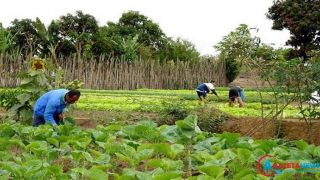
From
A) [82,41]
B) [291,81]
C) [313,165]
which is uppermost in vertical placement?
[82,41]

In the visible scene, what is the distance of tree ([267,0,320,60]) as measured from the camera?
89.0 ft

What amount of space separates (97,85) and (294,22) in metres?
10.4

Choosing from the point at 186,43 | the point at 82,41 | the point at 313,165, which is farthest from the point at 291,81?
the point at 186,43

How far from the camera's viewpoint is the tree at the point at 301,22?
27.1 metres

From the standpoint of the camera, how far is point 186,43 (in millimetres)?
46844

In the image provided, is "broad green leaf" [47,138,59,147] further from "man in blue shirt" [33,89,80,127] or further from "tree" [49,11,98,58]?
"tree" [49,11,98,58]

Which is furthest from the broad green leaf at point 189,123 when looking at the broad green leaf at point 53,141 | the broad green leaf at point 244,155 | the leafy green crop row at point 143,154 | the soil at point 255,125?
the soil at point 255,125

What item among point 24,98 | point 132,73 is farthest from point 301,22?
point 24,98

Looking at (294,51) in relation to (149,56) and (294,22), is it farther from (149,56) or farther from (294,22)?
(149,56)

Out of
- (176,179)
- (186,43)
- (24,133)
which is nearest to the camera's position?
(176,179)

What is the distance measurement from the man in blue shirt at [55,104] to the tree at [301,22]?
1901 cm

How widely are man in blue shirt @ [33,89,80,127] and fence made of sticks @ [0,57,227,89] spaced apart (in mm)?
17466

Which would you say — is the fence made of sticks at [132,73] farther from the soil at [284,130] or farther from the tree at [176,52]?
the soil at [284,130]

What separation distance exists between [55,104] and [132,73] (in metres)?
21.9
